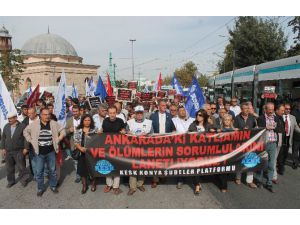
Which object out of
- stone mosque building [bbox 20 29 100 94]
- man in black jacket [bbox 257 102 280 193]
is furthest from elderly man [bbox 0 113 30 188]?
stone mosque building [bbox 20 29 100 94]

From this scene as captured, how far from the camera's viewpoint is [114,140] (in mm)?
5441

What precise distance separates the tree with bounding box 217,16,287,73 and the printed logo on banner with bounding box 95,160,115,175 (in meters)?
25.5

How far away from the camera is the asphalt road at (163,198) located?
491 cm

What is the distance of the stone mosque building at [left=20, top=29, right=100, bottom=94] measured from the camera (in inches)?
2167

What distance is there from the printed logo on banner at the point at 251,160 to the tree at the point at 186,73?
5579 centimetres

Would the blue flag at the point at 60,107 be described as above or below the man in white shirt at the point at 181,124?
above

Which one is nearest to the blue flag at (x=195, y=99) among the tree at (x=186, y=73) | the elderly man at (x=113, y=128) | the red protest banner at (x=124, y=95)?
the red protest banner at (x=124, y=95)

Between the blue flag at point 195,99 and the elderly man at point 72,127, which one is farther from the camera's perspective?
the blue flag at point 195,99

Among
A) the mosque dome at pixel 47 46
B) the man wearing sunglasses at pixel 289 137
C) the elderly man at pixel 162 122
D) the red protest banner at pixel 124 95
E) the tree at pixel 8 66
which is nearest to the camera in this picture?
the elderly man at pixel 162 122

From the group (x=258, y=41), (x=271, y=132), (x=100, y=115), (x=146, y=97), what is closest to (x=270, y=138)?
(x=271, y=132)

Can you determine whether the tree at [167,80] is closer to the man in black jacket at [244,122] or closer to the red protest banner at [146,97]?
the red protest banner at [146,97]

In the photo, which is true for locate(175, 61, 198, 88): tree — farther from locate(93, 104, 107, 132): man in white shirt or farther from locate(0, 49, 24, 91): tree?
locate(93, 104, 107, 132): man in white shirt

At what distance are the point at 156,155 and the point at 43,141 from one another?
213cm

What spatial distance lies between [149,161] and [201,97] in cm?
366
